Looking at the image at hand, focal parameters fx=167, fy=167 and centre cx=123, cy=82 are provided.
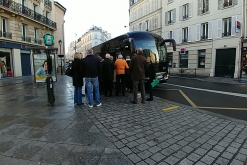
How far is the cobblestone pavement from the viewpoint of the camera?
2.67 metres

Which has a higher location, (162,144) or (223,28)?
(223,28)

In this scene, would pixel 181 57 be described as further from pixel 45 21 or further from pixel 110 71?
pixel 45 21

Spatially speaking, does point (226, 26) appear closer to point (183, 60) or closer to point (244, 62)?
point (244, 62)

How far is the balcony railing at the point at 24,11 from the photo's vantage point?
17.8m

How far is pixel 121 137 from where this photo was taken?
3398 mm

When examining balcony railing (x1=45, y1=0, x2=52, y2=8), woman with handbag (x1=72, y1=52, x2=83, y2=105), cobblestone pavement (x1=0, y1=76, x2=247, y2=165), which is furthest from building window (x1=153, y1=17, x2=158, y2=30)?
cobblestone pavement (x1=0, y1=76, x2=247, y2=165)

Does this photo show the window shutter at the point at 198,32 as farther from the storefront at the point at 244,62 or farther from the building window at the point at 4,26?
the building window at the point at 4,26

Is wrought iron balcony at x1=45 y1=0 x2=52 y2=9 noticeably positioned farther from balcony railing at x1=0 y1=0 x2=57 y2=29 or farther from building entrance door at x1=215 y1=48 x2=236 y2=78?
building entrance door at x1=215 y1=48 x2=236 y2=78

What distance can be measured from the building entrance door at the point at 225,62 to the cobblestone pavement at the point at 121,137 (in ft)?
48.6

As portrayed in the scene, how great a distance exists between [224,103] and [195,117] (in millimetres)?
2506

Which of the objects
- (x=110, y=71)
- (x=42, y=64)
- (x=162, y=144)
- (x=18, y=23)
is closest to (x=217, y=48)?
(x=110, y=71)

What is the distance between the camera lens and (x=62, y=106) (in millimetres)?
5895

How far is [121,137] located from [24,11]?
2315 cm

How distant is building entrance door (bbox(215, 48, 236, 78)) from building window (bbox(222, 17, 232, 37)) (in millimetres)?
1725
